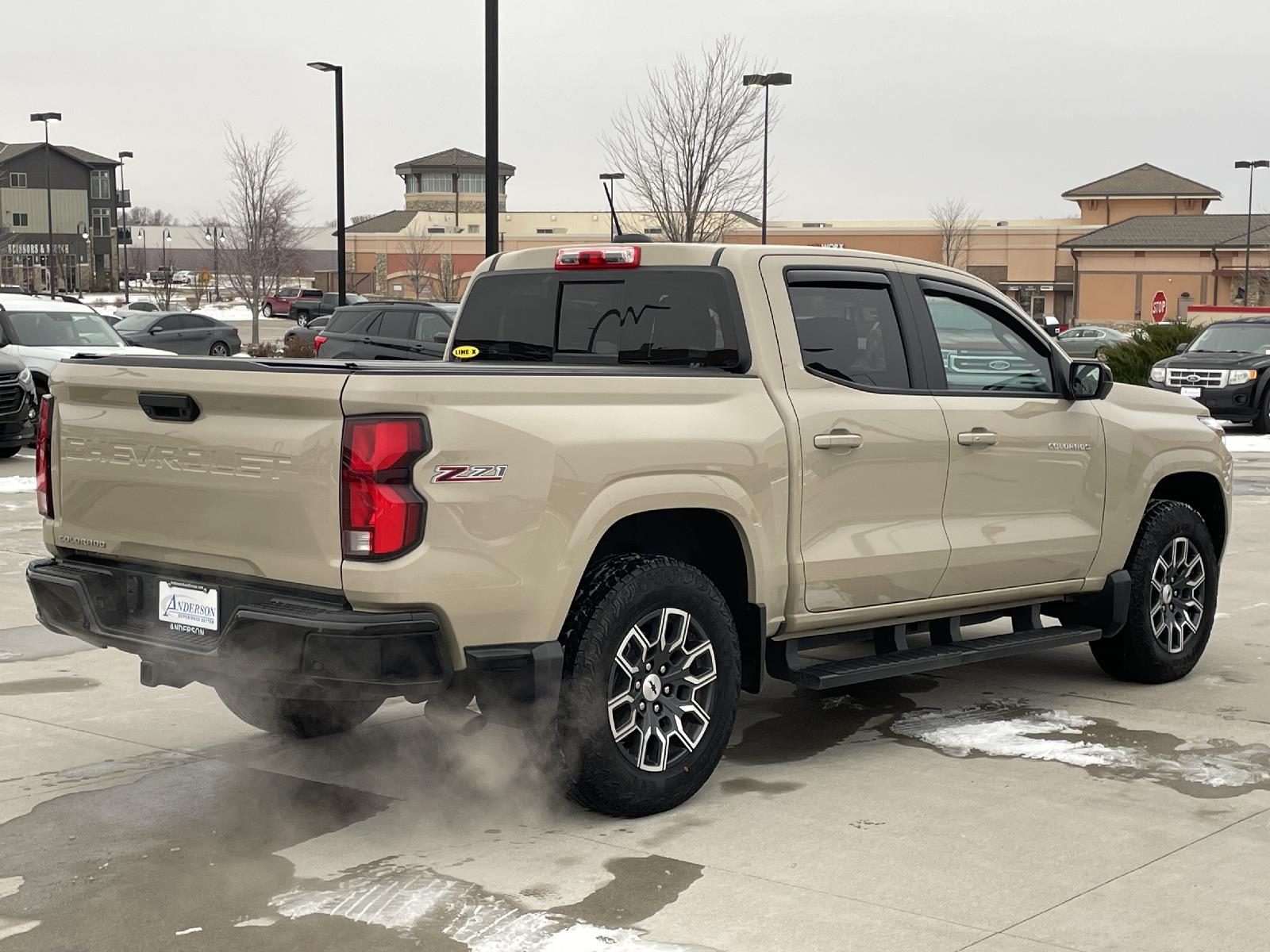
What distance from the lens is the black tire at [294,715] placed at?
6.32 metres

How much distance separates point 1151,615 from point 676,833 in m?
3.25

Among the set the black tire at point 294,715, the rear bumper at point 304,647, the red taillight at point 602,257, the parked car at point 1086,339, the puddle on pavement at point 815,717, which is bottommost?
the puddle on pavement at point 815,717

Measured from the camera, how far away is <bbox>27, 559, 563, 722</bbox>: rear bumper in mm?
4699

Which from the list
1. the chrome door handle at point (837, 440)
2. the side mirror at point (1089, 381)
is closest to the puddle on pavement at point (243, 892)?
the chrome door handle at point (837, 440)

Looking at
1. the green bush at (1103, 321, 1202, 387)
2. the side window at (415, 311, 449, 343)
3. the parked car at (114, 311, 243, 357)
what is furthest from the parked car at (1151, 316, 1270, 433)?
the parked car at (114, 311, 243, 357)

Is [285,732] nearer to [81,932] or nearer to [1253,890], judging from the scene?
[81,932]

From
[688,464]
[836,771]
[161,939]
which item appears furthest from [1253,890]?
[161,939]

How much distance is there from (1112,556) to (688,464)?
106 inches

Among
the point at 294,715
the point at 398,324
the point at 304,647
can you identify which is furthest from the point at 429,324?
the point at 304,647

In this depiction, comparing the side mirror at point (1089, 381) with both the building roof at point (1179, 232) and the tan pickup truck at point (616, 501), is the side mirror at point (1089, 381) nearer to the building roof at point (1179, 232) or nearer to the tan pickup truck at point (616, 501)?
the tan pickup truck at point (616, 501)

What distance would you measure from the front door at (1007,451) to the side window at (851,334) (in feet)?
0.62

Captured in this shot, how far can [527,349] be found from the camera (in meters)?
6.52

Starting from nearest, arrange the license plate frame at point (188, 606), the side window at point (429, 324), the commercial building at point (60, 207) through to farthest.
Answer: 1. the license plate frame at point (188, 606)
2. the side window at point (429, 324)
3. the commercial building at point (60, 207)

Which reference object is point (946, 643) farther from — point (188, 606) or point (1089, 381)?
point (188, 606)
